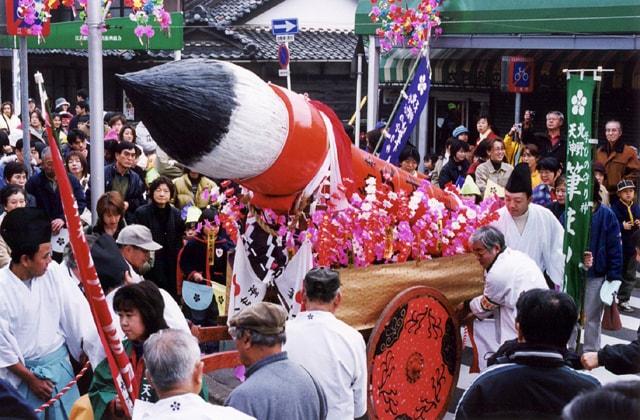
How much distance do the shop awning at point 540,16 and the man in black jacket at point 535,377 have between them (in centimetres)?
965

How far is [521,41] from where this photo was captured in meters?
14.6

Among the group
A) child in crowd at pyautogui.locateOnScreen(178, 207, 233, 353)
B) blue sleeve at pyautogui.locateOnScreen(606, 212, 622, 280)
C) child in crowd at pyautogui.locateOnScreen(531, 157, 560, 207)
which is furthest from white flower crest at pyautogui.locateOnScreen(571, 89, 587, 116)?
child in crowd at pyautogui.locateOnScreen(178, 207, 233, 353)

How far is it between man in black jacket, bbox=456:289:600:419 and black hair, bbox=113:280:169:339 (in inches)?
62.9

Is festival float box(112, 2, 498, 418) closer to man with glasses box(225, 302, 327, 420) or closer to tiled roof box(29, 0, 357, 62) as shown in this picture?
man with glasses box(225, 302, 327, 420)

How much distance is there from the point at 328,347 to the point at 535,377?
137cm

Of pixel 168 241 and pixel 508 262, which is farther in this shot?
pixel 168 241

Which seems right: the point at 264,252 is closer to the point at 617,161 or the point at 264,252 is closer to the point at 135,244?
the point at 135,244

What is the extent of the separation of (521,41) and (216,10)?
12.5 metres

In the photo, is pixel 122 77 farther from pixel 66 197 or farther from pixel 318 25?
pixel 318 25

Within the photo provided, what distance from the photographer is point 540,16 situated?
1405 cm

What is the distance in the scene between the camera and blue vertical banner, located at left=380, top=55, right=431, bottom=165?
9.42 metres

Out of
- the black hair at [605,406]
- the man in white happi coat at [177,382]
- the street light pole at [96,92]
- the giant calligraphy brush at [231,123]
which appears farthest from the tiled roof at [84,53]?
the black hair at [605,406]

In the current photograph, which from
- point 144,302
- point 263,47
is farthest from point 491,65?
point 144,302

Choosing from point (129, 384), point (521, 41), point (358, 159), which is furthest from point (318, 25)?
point (129, 384)
